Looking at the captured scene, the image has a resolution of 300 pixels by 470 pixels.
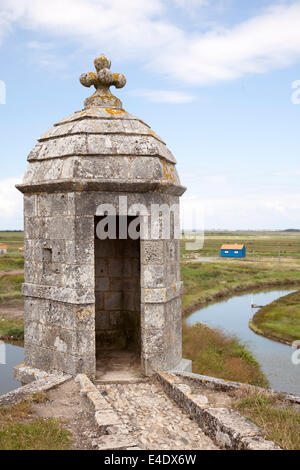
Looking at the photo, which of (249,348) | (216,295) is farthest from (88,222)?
(216,295)

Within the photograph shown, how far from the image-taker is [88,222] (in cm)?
475

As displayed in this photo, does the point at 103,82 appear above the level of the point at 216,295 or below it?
above

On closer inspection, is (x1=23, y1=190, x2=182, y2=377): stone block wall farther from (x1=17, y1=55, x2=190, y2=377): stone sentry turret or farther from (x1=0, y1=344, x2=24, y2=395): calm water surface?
(x1=0, y1=344, x2=24, y2=395): calm water surface

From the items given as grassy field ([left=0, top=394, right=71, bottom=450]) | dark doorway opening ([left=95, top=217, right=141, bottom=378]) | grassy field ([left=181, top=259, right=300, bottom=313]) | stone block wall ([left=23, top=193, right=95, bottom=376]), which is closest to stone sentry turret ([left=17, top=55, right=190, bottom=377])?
stone block wall ([left=23, top=193, right=95, bottom=376])

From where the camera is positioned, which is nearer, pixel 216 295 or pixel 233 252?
Answer: pixel 216 295

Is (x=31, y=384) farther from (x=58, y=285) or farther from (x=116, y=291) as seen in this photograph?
(x=116, y=291)

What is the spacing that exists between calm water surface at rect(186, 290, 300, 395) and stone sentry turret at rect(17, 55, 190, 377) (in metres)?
6.37

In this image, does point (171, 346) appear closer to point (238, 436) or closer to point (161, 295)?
point (161, 295)

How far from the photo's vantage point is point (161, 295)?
499 centimetres

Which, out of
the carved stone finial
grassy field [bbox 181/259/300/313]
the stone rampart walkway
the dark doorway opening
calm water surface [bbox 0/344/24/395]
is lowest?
calm water surface [bbox 0/344/24/395]

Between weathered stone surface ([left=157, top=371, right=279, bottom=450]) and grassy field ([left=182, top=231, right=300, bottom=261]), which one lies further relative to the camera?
grassy field ([left=182, top=231, right=300, bottom=261])

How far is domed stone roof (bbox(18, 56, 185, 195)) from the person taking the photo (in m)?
4.73

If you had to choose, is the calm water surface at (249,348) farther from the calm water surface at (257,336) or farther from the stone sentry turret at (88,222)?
the stone sentry turret at (88,222)

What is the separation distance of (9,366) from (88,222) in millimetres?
8408
